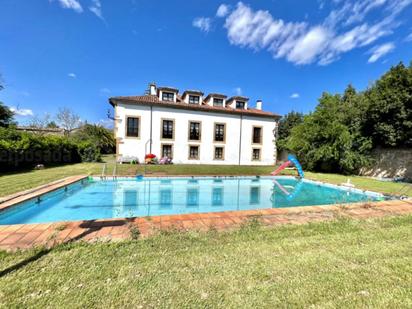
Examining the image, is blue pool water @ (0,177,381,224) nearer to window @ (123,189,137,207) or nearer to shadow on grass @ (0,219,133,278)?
window @ (123,189,137,207)

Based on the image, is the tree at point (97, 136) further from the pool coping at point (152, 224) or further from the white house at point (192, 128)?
the pool coping at point (152, 224)

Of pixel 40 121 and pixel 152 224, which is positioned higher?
pixel 40 121

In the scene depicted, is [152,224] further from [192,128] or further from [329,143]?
[192,128]

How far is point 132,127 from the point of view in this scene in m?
16.2

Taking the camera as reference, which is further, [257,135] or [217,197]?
[257,135]

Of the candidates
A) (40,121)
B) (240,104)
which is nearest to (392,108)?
(240,104)

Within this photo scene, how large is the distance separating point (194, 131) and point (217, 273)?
54.1ft

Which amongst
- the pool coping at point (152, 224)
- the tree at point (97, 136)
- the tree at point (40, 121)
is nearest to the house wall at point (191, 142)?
the tree at point (97, 136)

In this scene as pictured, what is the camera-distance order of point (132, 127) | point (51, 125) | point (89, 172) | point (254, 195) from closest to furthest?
point (254, 195), point (89, 172), point (132, 127), point (51, 125)

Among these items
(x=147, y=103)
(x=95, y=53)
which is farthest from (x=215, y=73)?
(x=95, y=53)

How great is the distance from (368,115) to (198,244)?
652 inches

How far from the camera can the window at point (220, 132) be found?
18641 mm

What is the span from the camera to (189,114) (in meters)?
17.6

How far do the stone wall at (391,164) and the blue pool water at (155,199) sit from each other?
702 centimetres
